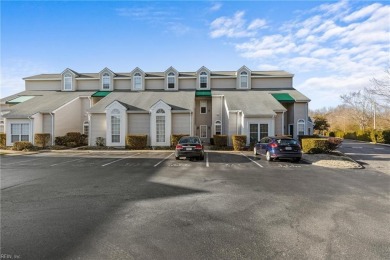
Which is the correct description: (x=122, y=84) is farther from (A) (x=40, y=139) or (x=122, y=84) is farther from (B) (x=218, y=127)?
(B) (x=218, y=127)

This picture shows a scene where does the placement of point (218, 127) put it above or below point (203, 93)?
below

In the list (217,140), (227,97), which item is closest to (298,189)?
(217,140)

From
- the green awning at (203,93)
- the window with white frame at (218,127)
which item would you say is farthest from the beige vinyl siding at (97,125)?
the window with white frame at (218,127)

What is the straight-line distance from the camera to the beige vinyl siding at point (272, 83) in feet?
103

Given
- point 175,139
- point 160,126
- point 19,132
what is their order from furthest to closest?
point 19,132 < point 160,126 < point 175,139

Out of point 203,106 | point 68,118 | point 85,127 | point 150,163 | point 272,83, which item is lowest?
point 150,163

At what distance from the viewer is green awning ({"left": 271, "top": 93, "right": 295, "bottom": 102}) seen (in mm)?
26847

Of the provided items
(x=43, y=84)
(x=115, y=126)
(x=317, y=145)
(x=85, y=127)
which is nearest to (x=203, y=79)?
(x=115, y=126)

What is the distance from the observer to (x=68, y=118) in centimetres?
2655

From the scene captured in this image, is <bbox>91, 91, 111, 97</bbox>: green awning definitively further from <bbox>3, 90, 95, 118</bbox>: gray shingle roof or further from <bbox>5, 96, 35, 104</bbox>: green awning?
<bbox>5, 96, 35, 104</bbox>: green awning

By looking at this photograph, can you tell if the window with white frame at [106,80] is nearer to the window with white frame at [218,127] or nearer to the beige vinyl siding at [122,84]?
the beige vinyl siding at [122,84]

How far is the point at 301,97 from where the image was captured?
2719cm

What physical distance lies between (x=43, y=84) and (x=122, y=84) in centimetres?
1210

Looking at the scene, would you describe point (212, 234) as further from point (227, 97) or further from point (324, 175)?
point (227, 97)
